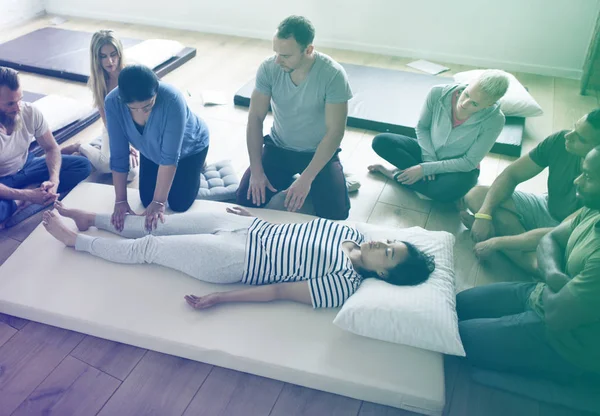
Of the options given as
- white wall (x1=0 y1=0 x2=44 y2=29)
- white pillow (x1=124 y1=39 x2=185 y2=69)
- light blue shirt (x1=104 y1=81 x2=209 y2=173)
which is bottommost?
white pillow (x1=124 y1=39 x2=185 y2=69)

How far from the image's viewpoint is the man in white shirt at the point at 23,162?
2211 mm

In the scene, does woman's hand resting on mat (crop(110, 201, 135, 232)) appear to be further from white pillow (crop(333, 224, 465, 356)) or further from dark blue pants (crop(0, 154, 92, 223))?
white pillow (crop(333, 224, 465, 356))

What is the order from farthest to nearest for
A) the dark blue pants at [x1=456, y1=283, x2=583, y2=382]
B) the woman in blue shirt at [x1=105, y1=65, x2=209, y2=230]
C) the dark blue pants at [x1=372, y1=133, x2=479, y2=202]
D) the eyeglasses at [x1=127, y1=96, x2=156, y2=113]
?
the dark blue pants at [x1=372, y1=133, x2=479, y2=202] < the woman in blue shirt at [x1=105, y1=65, x2=209, y2=230] < the eyeglasses at [x1=127, y1=96, x2=156, y2=113] < the dark blue pants at [x1=456, y1=283, x2=583, y2=382]

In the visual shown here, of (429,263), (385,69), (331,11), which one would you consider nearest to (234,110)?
(385,69)

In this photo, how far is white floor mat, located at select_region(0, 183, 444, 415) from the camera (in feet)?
5.39

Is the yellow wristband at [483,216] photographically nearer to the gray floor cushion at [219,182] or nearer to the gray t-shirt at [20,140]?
the gray floor cushion at [219,182]

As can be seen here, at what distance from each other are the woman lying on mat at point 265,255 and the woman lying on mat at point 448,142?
777mm

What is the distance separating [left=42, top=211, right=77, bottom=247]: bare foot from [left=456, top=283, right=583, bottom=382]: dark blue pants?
165 cm

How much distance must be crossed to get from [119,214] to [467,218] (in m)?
1.70

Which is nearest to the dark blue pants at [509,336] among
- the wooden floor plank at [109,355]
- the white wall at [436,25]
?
the wooden floor plank at [109,355]

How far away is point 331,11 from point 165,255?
337cm

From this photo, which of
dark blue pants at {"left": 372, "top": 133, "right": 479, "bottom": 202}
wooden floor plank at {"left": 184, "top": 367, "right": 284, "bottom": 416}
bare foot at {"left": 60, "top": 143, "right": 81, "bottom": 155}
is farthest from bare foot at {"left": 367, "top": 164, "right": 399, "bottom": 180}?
bare foot at {"left": 60, "top": 143, "right": 81, "bottom": 155}

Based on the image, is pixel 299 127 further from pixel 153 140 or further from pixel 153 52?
pixel 153 52

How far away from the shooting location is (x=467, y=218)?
247cm
